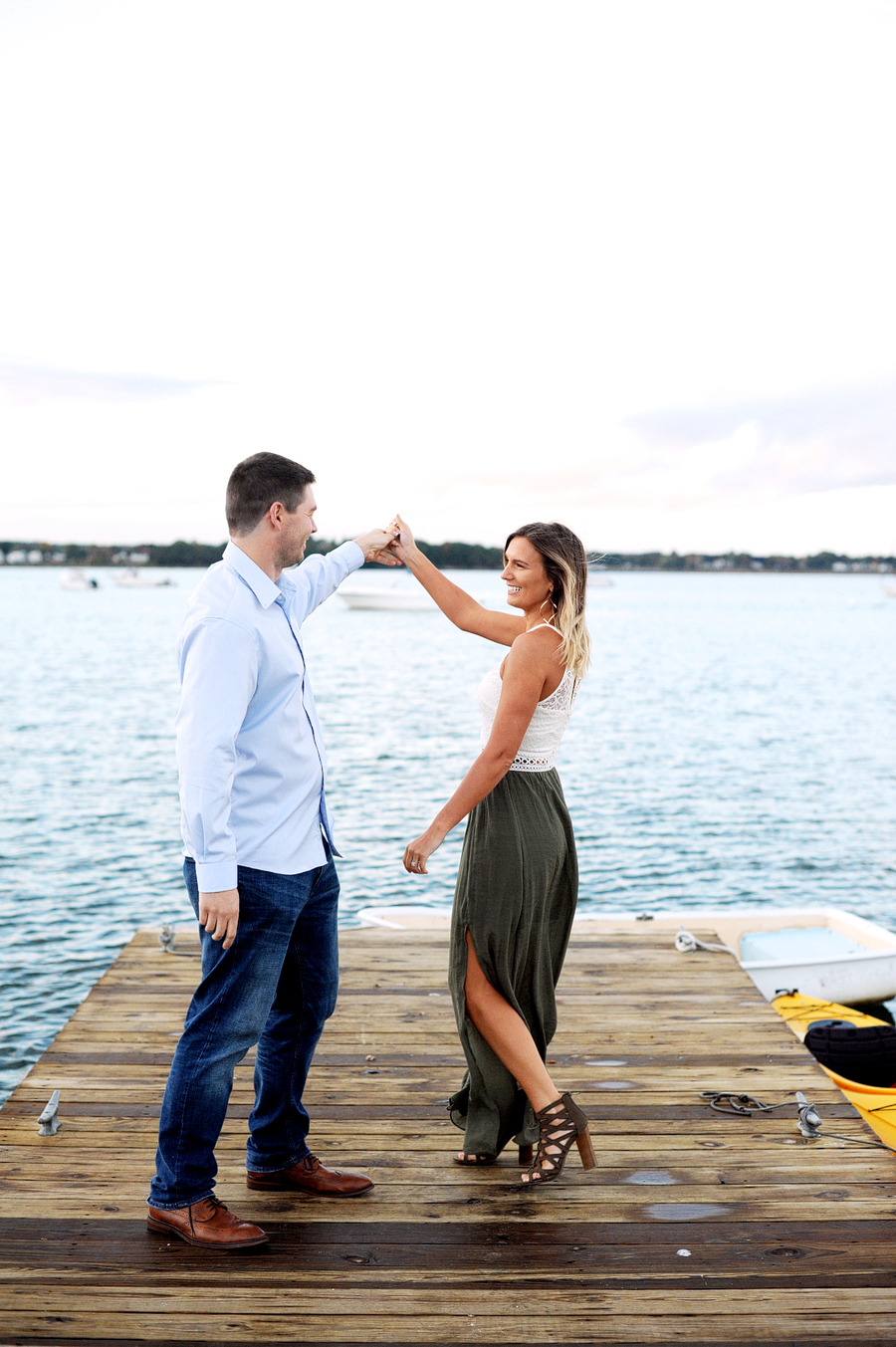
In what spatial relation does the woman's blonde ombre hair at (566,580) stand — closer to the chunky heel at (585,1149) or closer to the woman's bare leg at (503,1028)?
the woman's bare leg at (503,1028)

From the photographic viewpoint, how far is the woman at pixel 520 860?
289cm

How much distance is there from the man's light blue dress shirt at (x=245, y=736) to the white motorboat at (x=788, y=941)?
3.36 metres

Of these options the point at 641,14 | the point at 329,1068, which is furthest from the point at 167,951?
the point at 641,14

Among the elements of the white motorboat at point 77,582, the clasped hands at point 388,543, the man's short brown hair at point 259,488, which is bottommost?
the white motorboat at point 77,582

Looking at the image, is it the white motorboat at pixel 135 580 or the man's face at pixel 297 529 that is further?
the white motorboat at pixel 135 580

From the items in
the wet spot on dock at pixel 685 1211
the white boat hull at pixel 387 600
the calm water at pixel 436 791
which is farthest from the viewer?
the white boat hull at pixel 387 600

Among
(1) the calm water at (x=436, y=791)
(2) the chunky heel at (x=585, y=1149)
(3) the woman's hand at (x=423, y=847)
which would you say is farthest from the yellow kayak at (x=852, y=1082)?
(1) the calm water at (x=436, y=791)

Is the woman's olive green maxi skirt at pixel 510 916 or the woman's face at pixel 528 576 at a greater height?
the woman's face at pixel 528 576

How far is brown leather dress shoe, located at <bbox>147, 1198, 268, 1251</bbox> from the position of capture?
2613mm

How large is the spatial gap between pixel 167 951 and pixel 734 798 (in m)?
13.7

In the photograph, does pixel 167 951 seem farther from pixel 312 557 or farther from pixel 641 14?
pixel 641 14

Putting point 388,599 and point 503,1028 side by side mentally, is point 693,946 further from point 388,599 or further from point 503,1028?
point 388,599

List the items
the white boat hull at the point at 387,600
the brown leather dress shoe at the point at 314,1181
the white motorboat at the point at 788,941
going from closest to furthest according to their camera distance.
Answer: the brown leather dress shoe at the point at 314,1181, the white motorboat at the point at 788,941, the white boat hull at the point at 387,600

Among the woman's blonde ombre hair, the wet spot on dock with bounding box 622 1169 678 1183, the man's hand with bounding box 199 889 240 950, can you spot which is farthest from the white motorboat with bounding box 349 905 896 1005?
the man's hand with bounding box 199 889 240 950
